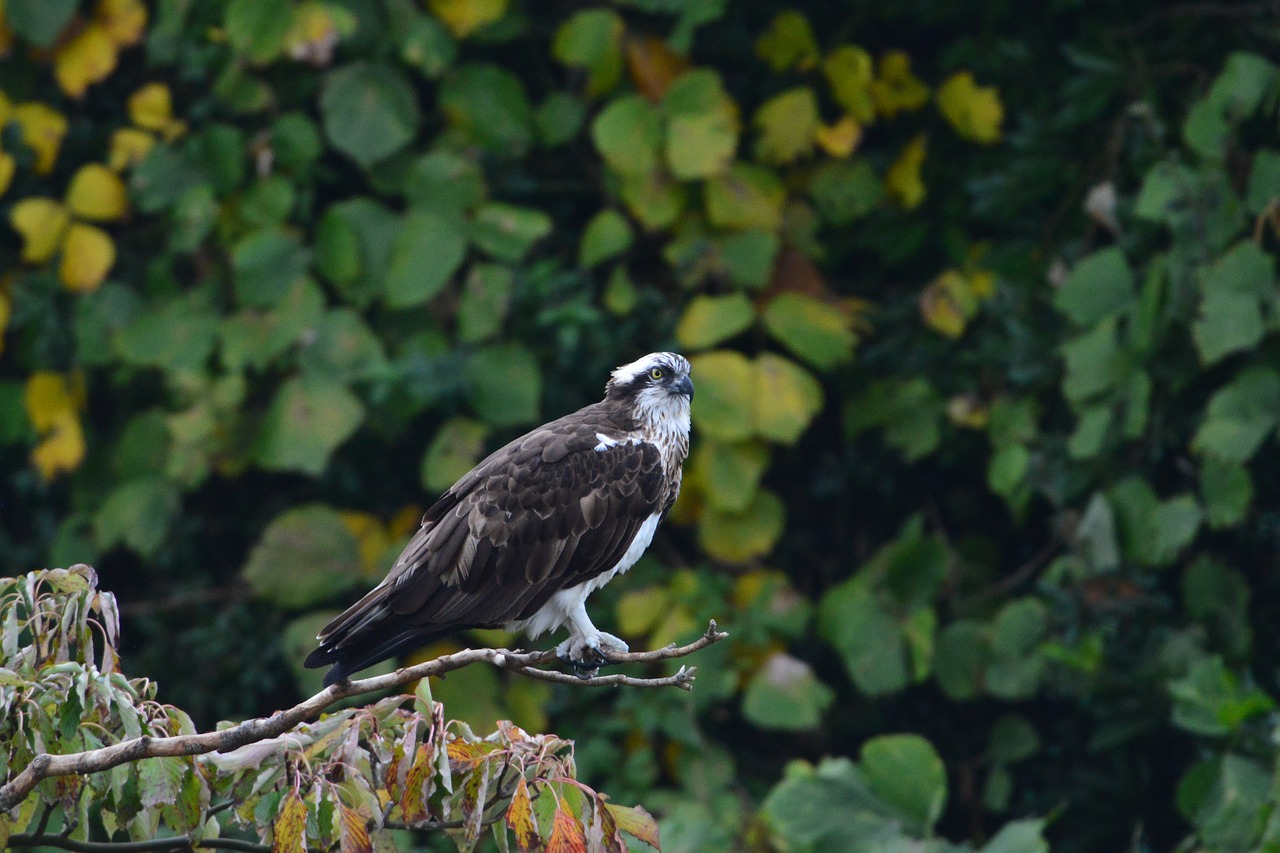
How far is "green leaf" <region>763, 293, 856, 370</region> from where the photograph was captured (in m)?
6.23

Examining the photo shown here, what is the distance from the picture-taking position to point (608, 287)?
6.47 m

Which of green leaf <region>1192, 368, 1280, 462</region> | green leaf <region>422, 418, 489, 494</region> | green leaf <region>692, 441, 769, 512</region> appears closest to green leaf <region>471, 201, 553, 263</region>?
green leaf <region>422, 418, 489, 494</region>

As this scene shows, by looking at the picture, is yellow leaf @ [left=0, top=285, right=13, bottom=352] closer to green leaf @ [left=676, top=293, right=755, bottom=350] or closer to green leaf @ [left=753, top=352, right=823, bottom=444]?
green leaf @ [left=676, top=293, right=755, bottom=350]

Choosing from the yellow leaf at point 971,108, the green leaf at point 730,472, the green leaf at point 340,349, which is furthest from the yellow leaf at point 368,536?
the yellow leaf at point 971,108

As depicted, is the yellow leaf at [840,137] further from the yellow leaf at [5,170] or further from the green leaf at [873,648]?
the yellow leaf at [5,170]

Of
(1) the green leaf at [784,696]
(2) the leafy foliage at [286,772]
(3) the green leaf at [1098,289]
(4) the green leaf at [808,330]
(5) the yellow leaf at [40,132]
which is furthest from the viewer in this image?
(5) the yellow leaf at [40,132]

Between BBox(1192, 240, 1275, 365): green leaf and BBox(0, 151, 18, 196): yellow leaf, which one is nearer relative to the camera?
BBox(1192, 240, 1275, 365): green leaf

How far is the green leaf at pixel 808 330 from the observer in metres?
6.23

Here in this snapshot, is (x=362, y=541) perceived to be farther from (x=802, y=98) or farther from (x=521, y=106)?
(x=802, y=98)

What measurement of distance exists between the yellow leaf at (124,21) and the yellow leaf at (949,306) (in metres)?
3.51

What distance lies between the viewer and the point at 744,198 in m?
6.37

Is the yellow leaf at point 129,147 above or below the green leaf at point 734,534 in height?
above

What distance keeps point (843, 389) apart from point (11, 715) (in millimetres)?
4456

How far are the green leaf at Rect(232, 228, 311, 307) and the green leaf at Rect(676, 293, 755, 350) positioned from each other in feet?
5.27
